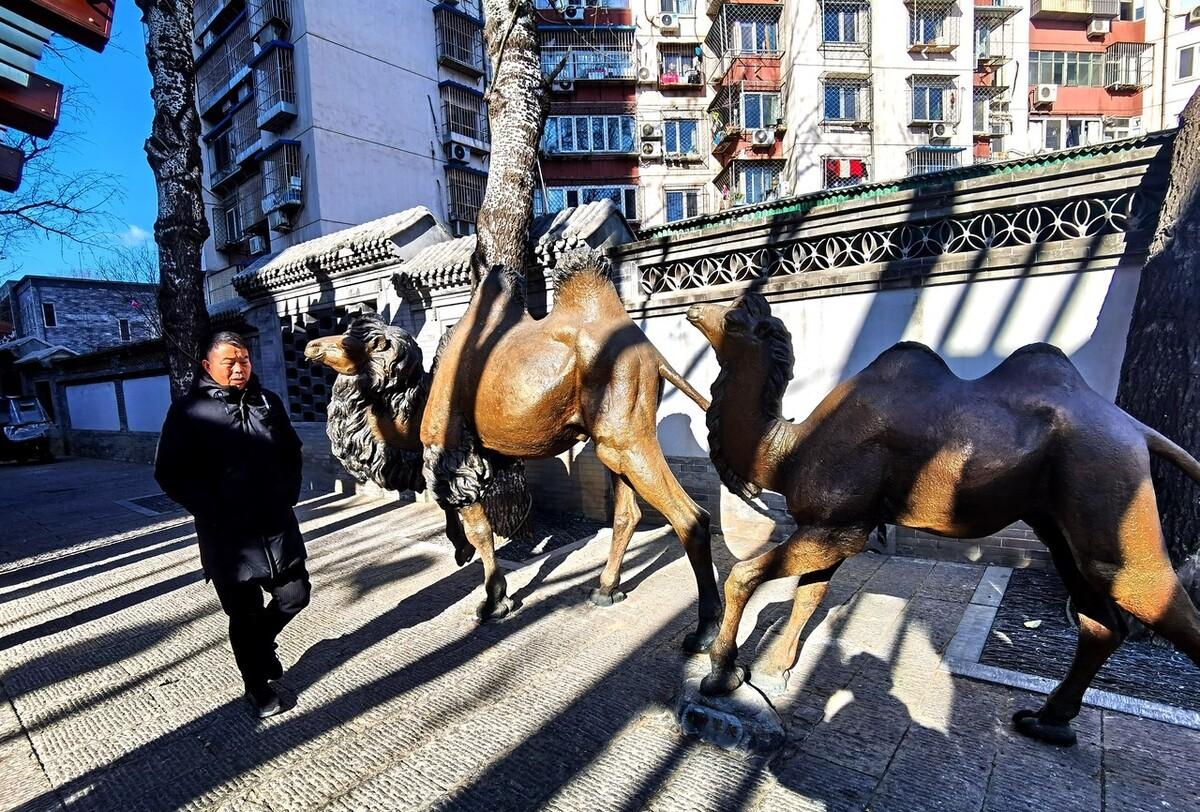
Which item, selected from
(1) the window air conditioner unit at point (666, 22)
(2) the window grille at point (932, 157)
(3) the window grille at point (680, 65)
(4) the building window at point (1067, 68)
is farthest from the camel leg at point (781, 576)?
(4) the building window at point (1067, 68)

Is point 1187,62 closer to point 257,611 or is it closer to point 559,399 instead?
point 559,399

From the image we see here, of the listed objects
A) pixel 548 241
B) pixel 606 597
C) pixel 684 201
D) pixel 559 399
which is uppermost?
pixel 684 201

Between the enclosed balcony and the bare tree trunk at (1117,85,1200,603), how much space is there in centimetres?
1952

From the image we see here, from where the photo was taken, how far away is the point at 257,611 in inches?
112

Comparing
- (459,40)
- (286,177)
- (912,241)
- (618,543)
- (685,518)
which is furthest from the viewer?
(459,40)

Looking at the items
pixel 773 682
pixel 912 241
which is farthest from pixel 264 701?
pixel 912 241

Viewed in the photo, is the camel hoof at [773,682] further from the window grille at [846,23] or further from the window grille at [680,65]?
the window grille at [680,65]

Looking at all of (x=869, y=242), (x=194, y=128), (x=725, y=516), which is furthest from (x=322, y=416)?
(x=869, y=242)

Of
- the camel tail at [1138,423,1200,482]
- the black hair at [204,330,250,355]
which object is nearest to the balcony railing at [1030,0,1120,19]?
the camel tail at [1138,423,1200,482]

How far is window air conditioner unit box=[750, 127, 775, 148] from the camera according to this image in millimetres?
20391

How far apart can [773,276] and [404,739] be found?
4570 millimetres

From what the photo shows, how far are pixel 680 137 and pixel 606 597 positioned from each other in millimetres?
22921

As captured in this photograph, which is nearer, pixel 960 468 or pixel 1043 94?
pixel 960 468

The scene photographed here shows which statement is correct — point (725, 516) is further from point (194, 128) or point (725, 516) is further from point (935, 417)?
point (194, 128)
